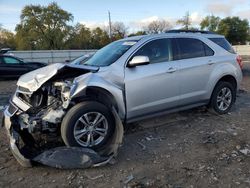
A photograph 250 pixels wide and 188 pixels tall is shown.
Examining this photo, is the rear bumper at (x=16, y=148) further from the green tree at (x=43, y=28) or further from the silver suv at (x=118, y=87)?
the green tree at (x=43, y=28)

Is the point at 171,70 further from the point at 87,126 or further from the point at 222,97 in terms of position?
the point at 87,126

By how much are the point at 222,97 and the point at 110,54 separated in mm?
2732

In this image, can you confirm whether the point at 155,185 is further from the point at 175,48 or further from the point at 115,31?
the point at 115,31

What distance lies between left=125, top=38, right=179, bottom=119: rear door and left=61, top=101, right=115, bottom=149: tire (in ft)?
1.97

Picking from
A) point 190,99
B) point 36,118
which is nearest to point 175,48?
point 190,99

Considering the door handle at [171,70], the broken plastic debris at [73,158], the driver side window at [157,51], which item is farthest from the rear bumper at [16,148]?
the door handle at [171,70]

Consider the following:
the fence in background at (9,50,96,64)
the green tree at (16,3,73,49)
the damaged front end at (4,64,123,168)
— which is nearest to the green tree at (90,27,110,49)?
the green tree at (16,3,73,49)

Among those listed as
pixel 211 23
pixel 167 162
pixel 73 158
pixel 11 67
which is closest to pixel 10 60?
pixel 11 67

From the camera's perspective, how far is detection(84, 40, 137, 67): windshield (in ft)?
18.9

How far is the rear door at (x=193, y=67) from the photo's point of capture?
247 inches

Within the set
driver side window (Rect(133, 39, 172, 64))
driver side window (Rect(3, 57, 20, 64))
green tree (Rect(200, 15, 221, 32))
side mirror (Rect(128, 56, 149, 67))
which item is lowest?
driver side window (Rect(3, 57, 20, 64))

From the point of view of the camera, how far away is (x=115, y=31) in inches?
2945

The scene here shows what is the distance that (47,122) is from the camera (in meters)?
4.86

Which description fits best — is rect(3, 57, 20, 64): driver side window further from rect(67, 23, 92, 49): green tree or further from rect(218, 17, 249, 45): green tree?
rect(218, 17, 249, 45): green tree
